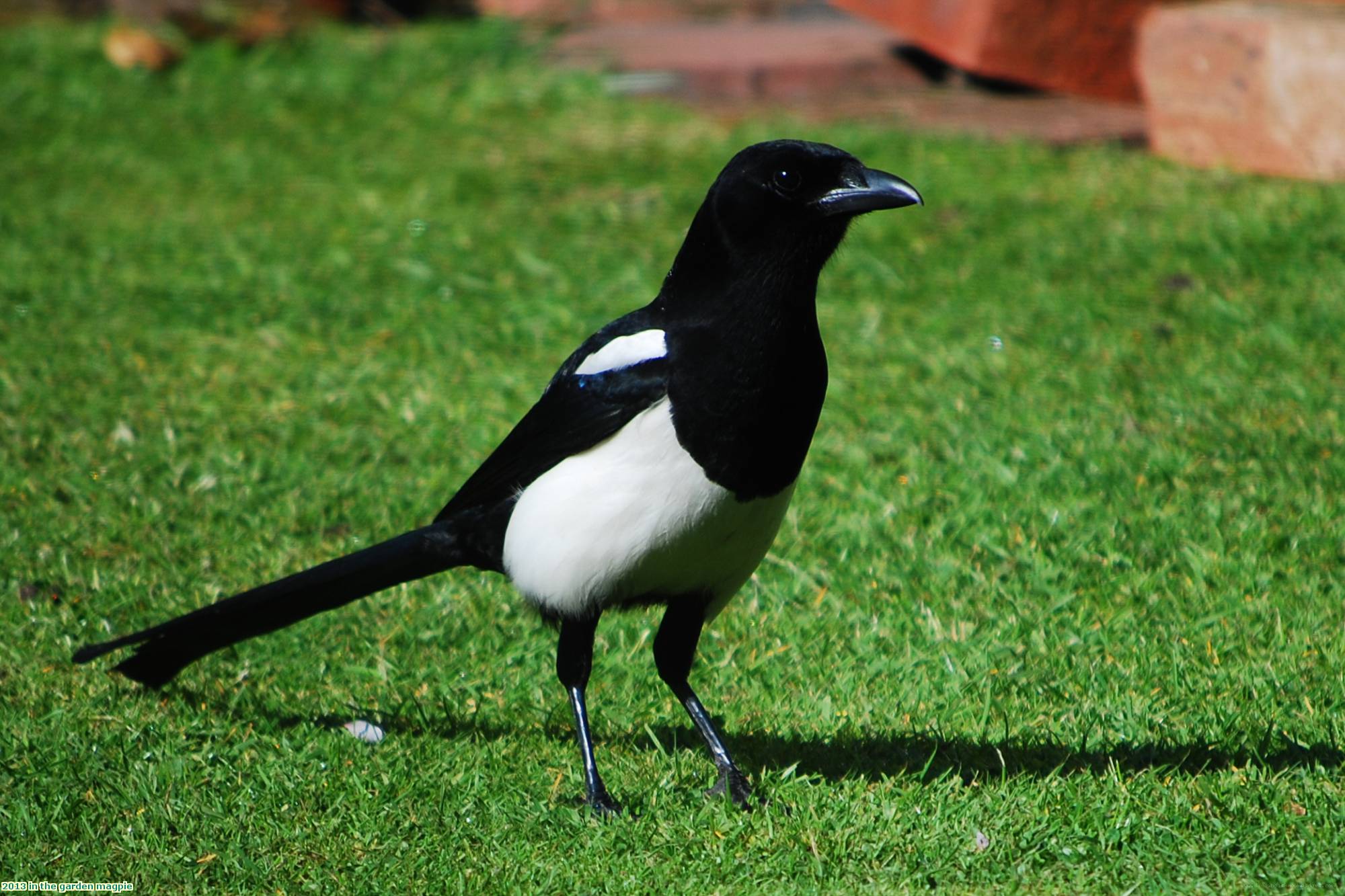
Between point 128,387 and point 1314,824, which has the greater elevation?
point 1314,824

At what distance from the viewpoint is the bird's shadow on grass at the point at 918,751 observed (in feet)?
10.4

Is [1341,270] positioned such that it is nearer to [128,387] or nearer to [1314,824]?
[1314,824]

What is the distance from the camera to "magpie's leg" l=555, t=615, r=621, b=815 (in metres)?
3.14

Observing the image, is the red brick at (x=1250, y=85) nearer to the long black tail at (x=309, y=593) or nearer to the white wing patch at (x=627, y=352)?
the white wing patch at (x=627, y=352)

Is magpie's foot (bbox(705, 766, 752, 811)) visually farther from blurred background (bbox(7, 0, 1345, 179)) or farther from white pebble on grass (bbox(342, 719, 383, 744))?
blurred background (bbox(7, 0, 1345, 179))

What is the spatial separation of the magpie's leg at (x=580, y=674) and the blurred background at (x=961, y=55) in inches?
195

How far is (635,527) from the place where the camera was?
299 cm

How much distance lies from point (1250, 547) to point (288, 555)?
8.53ft

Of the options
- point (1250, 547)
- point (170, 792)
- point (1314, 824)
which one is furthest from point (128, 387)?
point (1314, 824)

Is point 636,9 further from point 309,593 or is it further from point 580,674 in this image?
point 580,674

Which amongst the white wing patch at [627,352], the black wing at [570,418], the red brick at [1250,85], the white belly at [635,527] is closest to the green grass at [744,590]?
the red brick at [1250,85]

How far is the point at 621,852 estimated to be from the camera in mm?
2971

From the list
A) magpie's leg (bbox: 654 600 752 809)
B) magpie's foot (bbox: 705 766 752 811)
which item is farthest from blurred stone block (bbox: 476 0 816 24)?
magpie's foot (bbox: 705 766 752 811)

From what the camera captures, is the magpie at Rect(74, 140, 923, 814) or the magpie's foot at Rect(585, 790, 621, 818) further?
the magpie's foot at Rect(585, 790, 621, 818)
